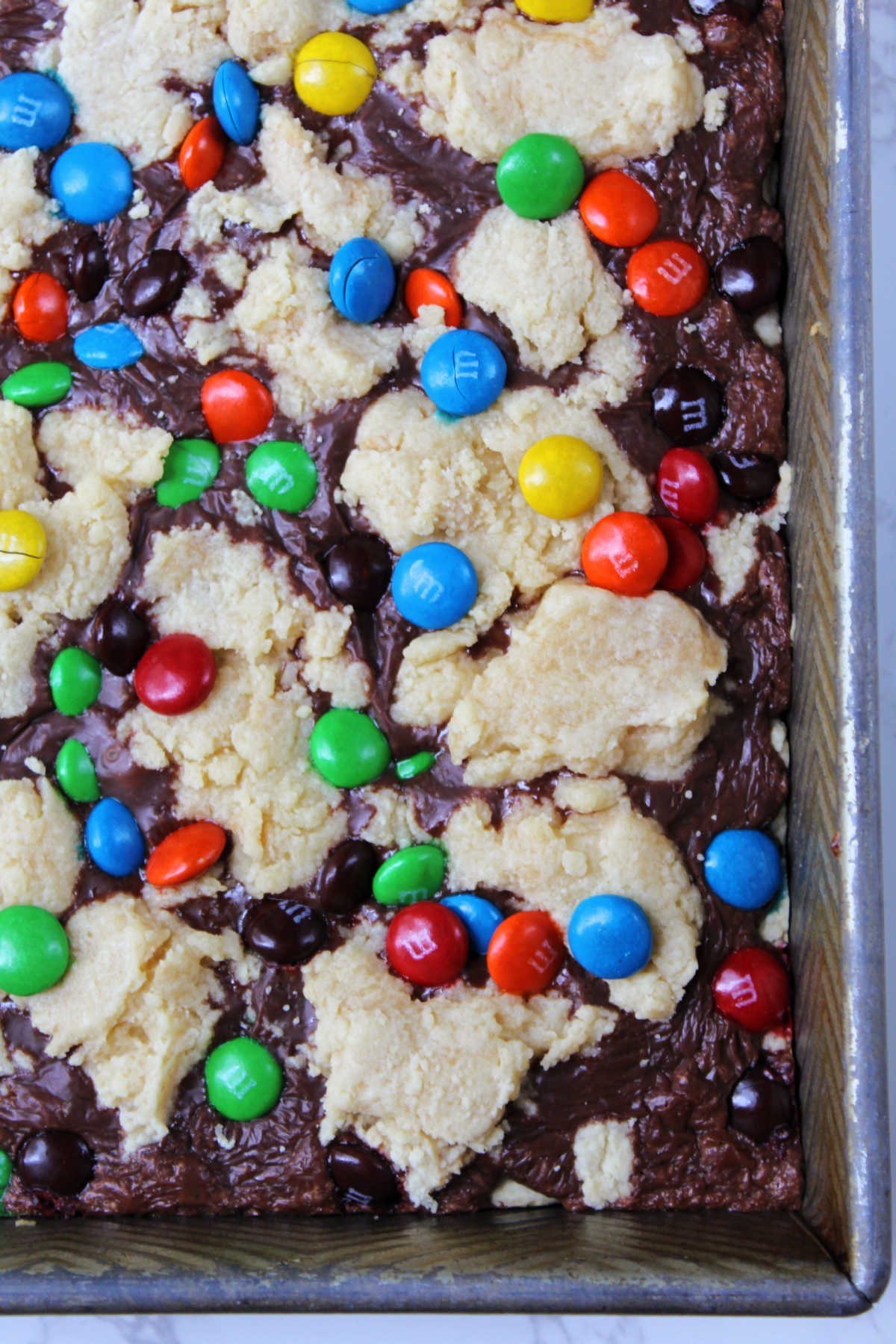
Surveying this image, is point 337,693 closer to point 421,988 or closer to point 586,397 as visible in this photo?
point 421,988

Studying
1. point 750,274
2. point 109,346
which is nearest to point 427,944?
point 109,346

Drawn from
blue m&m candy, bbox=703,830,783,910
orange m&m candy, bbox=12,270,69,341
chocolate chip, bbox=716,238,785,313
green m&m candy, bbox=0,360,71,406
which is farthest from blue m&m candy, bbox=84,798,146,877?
chocolate chip, bbox=716,238,785,313

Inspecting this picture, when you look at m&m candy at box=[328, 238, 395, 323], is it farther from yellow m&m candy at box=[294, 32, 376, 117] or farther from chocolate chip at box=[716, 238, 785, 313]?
chocolate chip at box=[716, 238, 785, 313]

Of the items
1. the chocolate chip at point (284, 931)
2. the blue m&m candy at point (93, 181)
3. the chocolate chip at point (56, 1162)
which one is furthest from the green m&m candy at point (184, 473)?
the chocolate chip at point (56, 1162)

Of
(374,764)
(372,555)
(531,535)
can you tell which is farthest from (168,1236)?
(531,535)

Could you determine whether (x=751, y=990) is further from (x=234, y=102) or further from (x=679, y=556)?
(x=234, y=102)
